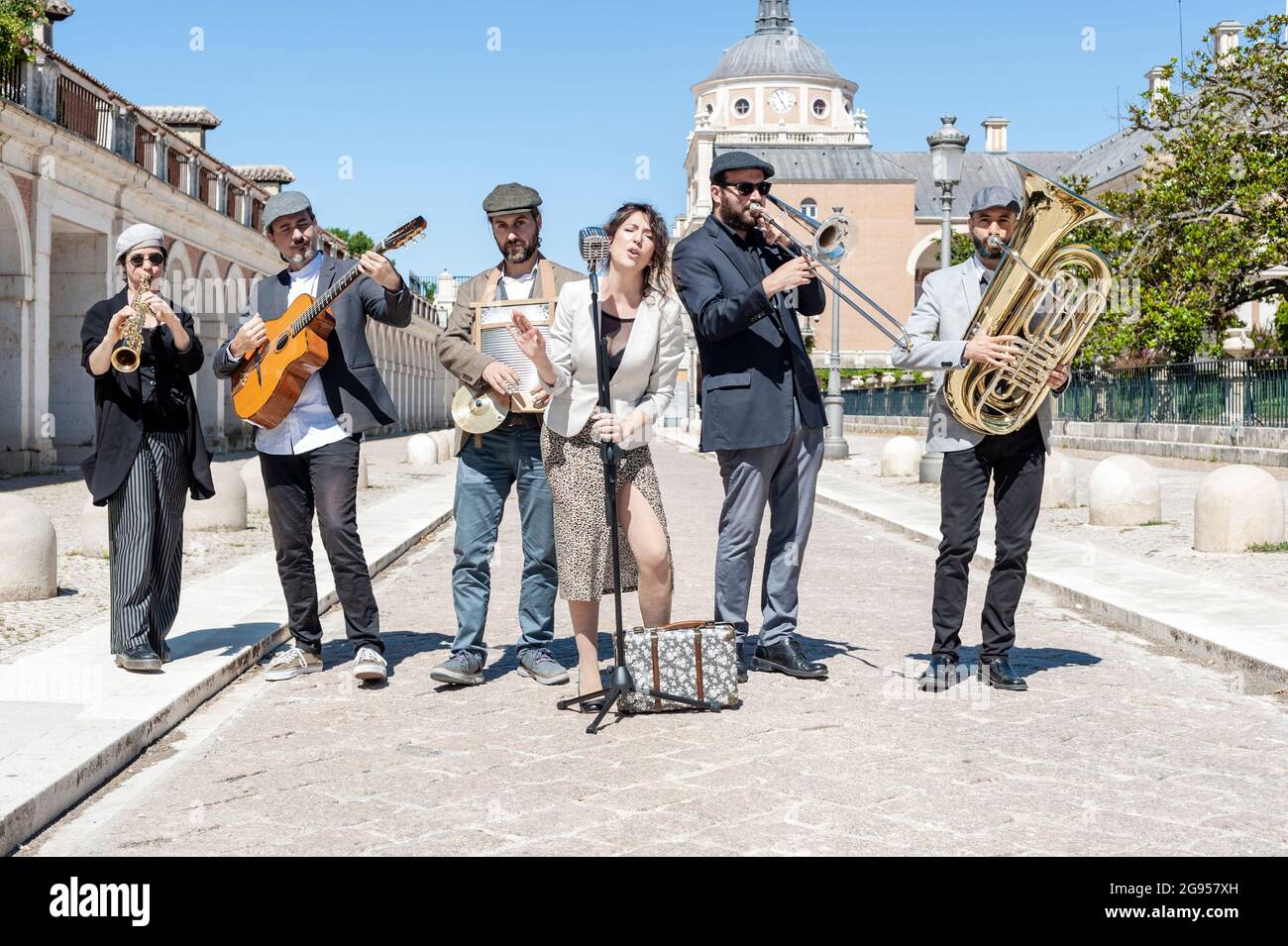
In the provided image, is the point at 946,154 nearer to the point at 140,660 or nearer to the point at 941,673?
the point at 941,673

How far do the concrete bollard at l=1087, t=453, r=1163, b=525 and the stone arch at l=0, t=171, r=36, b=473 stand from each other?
17598 mm

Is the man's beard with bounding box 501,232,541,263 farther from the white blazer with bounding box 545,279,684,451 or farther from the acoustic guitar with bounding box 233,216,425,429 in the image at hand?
the white blazer with bounding box 545,279,684,451

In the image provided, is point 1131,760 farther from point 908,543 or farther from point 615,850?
point 908,543

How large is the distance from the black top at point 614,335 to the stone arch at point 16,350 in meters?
20.4

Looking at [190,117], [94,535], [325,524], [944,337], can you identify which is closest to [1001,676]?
[944,337]

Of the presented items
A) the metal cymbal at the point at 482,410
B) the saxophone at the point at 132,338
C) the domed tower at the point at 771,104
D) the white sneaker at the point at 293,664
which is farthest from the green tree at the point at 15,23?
the domed tower at the point at 771,104

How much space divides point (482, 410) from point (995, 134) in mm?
121890

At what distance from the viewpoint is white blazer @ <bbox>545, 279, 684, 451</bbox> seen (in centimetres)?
606

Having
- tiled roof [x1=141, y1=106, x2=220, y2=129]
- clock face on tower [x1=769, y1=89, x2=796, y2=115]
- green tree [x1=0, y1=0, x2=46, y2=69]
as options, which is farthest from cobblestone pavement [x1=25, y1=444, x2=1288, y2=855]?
clock face on tower [x1=769, y1=89, x2=796, y2=115]

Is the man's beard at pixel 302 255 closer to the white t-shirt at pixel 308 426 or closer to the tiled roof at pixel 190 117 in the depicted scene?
the white t-shirt at pixel 308 426

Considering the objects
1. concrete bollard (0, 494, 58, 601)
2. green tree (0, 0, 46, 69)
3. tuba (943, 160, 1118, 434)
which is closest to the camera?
tuba (943, 160, 1118, 434)

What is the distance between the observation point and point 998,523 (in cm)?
686

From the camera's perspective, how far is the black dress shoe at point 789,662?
6.90 metres
